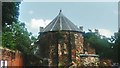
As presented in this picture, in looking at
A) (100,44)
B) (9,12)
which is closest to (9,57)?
(9,12)

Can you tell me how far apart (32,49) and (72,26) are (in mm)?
5172

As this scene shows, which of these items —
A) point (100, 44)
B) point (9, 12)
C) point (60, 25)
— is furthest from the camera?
point (100, 44)

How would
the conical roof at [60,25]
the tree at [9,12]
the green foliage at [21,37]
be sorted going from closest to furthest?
the tree at [9,12], the green foliage at [21,37], the conical roof at [60,25]

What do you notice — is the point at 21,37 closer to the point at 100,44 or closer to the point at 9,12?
the point at 100,44

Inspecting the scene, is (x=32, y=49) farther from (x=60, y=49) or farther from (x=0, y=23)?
(x=0, y=23)

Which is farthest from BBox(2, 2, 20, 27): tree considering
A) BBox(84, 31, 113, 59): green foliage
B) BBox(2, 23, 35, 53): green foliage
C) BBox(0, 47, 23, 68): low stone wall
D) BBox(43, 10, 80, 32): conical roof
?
BBox(84, 31, 113, 59): green foliage

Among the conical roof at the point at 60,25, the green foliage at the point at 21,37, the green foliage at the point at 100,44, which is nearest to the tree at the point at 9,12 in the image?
the green foliage at the point at 21,37

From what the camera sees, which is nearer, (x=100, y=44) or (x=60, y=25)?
(x=60, y=25)

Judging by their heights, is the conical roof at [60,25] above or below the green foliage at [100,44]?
above

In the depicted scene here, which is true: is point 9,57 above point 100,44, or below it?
below

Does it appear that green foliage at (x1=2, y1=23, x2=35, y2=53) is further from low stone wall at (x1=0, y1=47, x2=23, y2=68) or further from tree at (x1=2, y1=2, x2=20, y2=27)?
tree at (x1=2, y1=2, x2=20, y2=27)

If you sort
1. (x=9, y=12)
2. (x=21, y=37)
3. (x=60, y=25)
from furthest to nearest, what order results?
(x=60, y=25)
(x=21, y=37)
(x=9, y=12)

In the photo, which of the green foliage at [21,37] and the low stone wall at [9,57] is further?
the green foliage at [21,37]

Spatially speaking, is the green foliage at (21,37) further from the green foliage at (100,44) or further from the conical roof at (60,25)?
the green foliage at (100,44)
